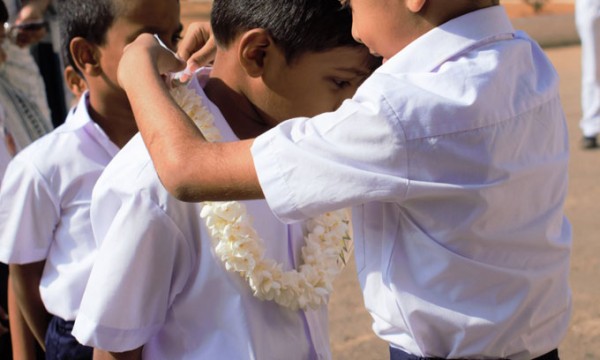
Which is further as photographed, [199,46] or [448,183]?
[199,46]

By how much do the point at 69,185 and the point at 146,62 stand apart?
905 mm

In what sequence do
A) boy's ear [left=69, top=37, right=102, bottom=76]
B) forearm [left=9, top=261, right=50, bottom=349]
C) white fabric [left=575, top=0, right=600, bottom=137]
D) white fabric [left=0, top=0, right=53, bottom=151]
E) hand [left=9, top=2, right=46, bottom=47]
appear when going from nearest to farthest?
forearm [left=9, top=261, right=50, bottom=349] → boy's ear [left=69, top=37, right=102, bottom=76] → white fabric [left=0, top=0, right=53, bottom=151] → hand [left=9, top=2, right=46, bottom=47] → white fabric [left=575, top=0, right=600, bottom=137]

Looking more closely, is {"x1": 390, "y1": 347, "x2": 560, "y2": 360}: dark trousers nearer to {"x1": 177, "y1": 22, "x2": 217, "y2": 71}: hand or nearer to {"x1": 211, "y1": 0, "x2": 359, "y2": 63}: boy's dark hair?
{"x1": 211, "y1": 0, "x2": 359, "y2": 63}: boy's dark hair

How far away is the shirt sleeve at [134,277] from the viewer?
1895mm

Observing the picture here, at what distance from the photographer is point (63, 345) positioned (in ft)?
8.56

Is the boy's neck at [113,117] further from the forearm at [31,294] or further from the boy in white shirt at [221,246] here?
the boy in white shirt at [221,246]

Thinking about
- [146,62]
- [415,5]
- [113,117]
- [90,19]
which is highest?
[415,5]

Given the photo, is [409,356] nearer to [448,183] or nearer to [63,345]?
[448,183]

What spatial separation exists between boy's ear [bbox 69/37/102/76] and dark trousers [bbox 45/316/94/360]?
29.6 inches

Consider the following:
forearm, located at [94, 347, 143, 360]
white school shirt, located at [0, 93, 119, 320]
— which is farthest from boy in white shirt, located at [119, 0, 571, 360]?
white school shirt, located at [0, 93, 119, 320]

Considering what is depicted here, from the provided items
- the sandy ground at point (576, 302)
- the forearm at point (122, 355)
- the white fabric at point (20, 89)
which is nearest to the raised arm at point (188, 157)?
the forearm at point (122, 355)

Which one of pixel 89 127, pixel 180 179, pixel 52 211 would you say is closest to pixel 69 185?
pixel 52 211

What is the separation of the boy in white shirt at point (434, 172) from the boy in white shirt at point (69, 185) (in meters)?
0.96

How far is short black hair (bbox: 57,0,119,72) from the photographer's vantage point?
9.27 ft
